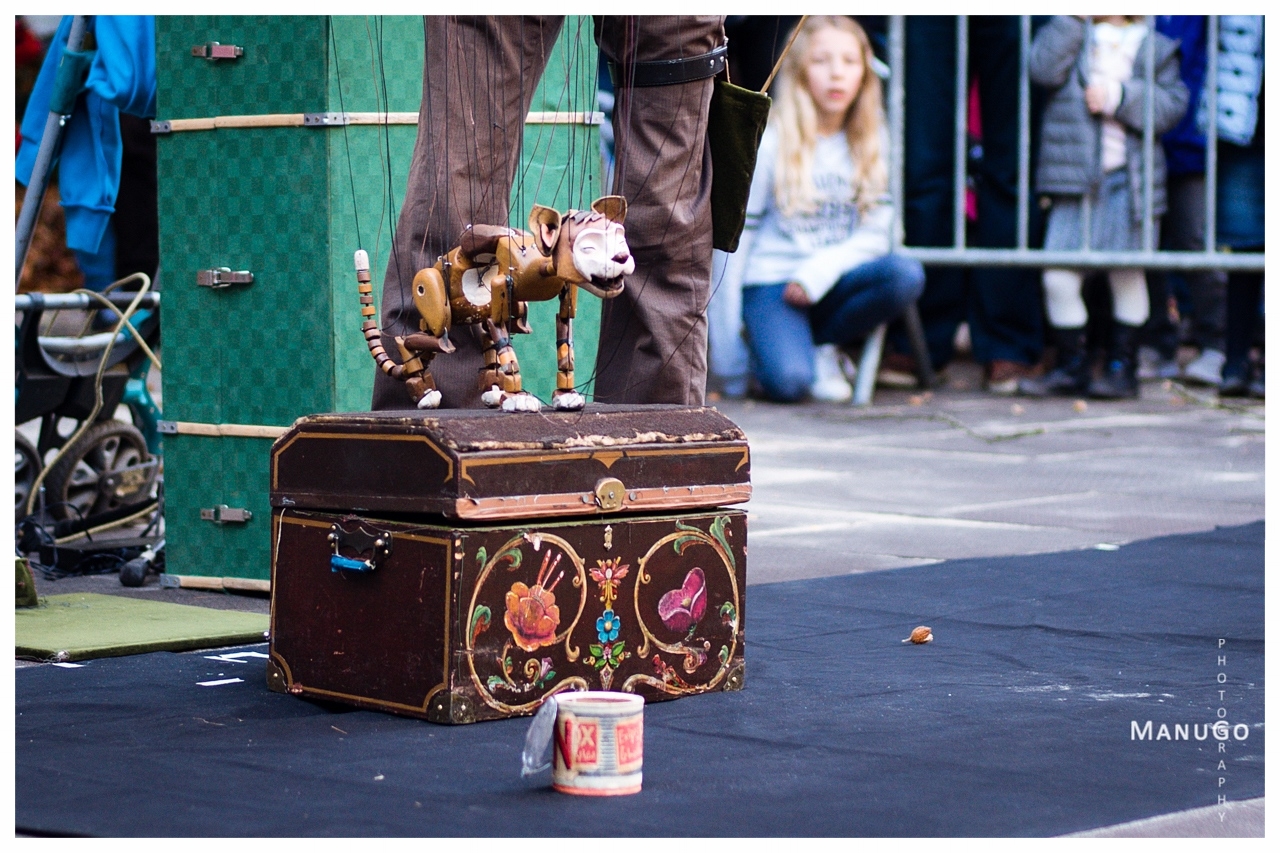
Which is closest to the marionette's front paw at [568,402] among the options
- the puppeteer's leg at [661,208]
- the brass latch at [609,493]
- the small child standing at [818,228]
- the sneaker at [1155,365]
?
the brass latch at [609,493]

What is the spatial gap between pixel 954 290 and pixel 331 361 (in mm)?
5802

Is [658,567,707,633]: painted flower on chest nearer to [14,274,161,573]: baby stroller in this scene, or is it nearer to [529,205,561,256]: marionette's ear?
[529,205,561,256]: marionette's ear

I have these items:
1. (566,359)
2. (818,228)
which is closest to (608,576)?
(566,359)

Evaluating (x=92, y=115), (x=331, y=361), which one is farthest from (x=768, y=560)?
(x=92, y=115)

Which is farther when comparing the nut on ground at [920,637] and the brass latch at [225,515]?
the brass latch at [225,515]

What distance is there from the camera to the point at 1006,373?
Answer: 8.65 metres

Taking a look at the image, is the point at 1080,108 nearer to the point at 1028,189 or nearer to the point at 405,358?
the point at 1028,189

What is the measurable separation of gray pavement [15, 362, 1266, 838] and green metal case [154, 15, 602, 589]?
0.24 metres

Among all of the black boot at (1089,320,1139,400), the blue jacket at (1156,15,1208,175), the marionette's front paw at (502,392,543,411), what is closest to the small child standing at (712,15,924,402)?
the black boot at (1089,320,1139,400)

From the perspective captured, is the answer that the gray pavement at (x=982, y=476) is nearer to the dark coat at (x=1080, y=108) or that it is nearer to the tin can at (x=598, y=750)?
the dark coat at (x=1080, y=108)

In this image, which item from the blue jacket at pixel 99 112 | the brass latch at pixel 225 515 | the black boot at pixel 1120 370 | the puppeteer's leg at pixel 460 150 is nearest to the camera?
the puppeteer's leg at pixel 460 150

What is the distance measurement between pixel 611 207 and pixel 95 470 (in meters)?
2.21

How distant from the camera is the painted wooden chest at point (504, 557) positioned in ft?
8.71
